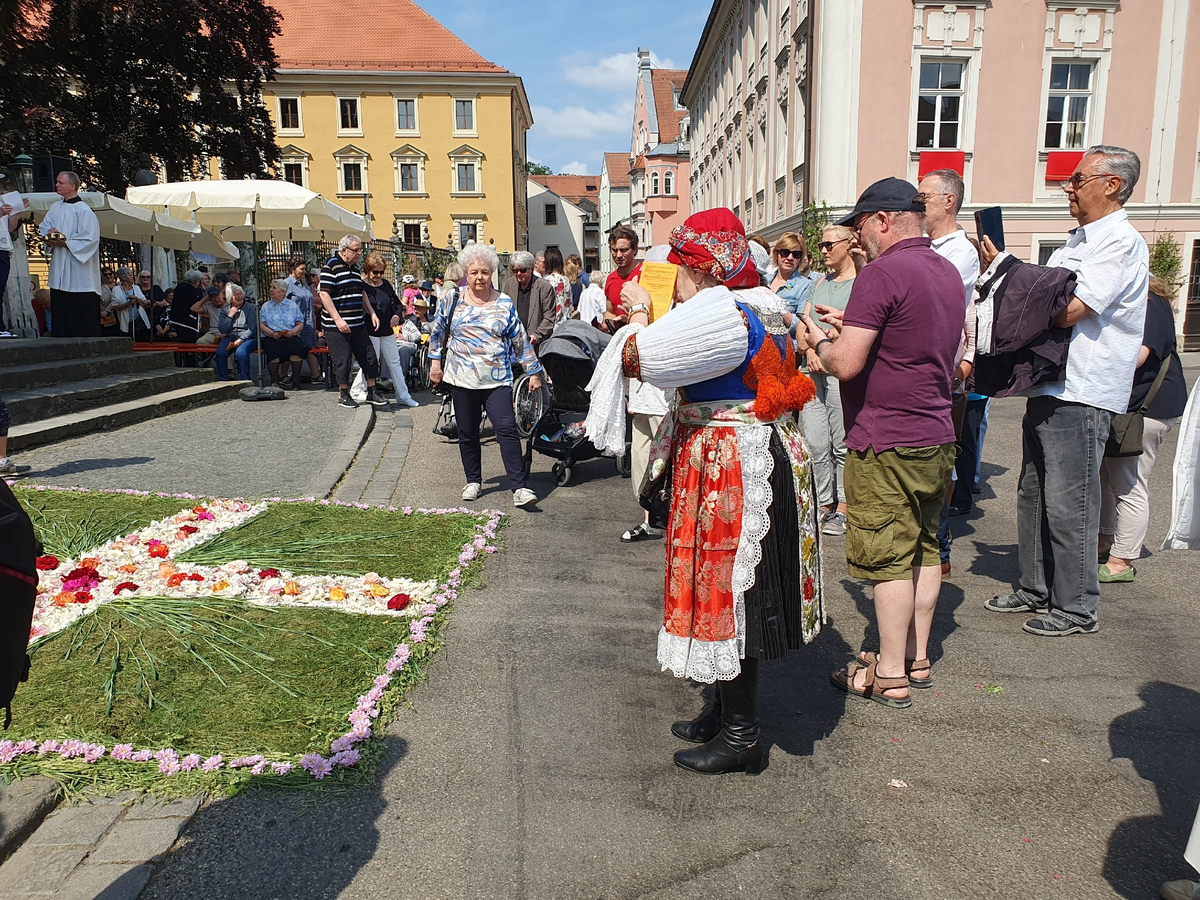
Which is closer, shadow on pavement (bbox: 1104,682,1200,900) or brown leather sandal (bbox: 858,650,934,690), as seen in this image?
shadow on pavement (bbox: 1104,682,1200,900)

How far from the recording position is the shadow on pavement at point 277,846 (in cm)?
250

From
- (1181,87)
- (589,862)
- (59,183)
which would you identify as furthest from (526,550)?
(1181,87)

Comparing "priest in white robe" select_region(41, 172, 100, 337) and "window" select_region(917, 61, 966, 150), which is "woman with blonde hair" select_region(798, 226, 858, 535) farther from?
"window" select_region(917, 61, 966, 150)

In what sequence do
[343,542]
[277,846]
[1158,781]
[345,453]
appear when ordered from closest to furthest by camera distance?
[277,846]
[1158,781]
[343,542]
[345,453]

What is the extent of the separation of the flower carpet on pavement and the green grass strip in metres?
0.01

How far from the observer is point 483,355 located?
673 cm

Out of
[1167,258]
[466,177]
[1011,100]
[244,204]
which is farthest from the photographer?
[466,177]

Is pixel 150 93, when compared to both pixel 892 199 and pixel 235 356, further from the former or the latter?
pixel 892 199

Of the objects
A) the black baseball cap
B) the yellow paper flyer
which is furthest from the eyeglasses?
the yellow paper flyer

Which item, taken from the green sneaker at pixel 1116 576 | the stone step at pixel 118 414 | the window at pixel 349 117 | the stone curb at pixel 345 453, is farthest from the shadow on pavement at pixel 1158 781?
the window at pixel 349 117

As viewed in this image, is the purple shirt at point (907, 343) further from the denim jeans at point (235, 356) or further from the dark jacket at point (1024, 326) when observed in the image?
the denim jeans at point (235, 356)

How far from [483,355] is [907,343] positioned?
3.96 m

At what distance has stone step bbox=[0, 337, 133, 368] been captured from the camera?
956 centimetres

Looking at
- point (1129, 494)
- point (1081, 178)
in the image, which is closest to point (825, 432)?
point (1129, 494)
